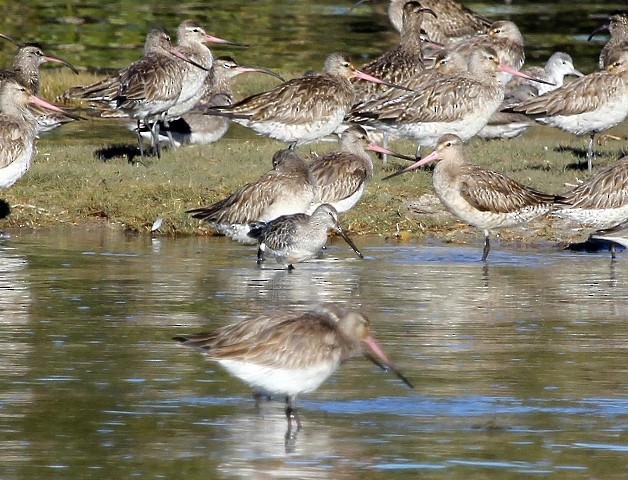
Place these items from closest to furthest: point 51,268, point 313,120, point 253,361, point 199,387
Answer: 1. point 253,361
2. point 199,387
3. point 51,268
4. point 313,120

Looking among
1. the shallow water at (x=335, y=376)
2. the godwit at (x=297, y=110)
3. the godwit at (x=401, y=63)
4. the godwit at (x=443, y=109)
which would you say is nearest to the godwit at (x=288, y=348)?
the shallow water at (x=335, y=376)

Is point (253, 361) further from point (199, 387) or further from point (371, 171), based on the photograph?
point (371, 171)

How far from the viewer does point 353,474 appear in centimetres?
773

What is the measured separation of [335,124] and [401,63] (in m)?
3.17

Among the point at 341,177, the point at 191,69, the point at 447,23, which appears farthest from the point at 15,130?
the point at 447,23

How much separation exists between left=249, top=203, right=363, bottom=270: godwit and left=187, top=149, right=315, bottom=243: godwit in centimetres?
97

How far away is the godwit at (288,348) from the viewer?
840 centimetres

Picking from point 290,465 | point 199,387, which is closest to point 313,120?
point 199,387

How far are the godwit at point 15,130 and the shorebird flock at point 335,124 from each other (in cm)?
2

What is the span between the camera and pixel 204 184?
54.7 feet

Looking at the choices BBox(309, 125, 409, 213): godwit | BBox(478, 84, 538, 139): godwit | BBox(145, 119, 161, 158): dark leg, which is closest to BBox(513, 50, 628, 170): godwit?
BBox(478, 84, 538, 139): godwit

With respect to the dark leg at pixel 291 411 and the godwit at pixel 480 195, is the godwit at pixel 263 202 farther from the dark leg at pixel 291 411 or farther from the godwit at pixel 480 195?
the dark leg at pixel 291 411

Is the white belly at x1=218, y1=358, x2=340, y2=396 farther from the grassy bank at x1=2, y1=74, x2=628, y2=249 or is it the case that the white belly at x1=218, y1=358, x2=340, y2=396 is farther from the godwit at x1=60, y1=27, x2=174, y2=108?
the godwit at x1=60, y1=27, x2=174, y2=108

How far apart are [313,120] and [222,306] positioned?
5979 mm
